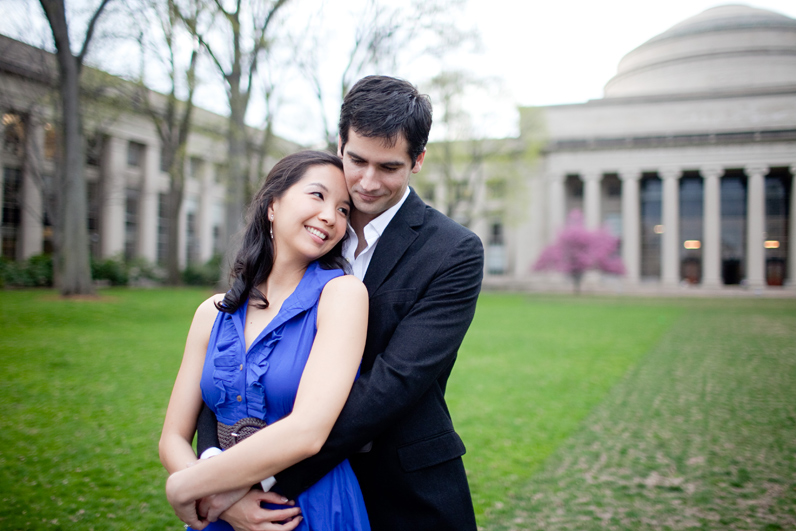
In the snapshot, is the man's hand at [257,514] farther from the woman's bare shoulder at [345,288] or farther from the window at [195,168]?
the window at [195,168]

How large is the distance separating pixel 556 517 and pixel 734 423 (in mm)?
4423

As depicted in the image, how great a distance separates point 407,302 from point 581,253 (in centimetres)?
4231

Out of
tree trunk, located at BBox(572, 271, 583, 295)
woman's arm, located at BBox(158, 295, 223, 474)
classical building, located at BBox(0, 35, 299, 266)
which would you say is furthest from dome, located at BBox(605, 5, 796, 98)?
woman's arm, located at BBox(158, 295, 223, 474)

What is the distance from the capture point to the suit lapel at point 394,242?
2.05 metres

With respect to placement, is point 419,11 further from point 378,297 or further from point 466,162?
point 378,297

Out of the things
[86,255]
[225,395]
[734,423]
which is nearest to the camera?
[225,395]

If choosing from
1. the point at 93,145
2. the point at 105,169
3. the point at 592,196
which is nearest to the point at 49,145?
the point at 105,169

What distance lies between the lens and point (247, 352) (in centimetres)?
195

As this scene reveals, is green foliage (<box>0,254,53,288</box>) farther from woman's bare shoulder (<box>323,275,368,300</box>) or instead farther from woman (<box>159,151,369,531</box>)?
woman's bare shoulder (<box>323,275,368,300</box>)

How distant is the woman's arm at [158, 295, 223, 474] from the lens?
1.95 metres

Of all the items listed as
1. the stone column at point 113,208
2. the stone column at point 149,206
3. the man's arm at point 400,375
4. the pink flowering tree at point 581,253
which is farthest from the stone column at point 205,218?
the man's arm at point 400,375

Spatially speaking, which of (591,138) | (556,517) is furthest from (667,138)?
(556,517)

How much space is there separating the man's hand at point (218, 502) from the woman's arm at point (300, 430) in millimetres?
48

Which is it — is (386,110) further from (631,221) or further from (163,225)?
(631,221)
